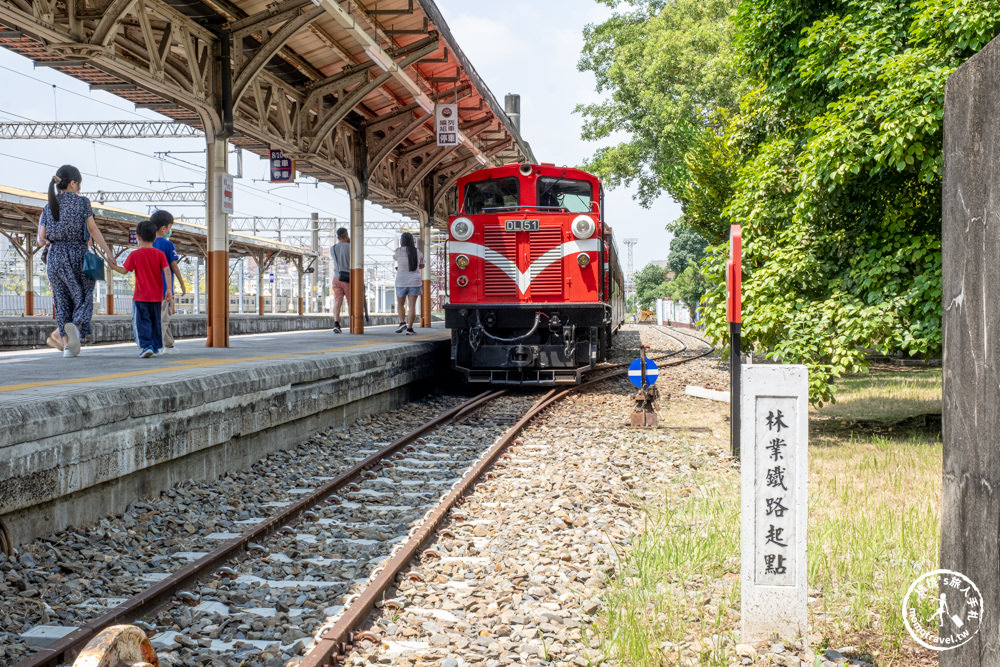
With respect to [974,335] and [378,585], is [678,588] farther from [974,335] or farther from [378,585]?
[974,335]

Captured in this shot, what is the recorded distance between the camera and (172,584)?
4.07 m

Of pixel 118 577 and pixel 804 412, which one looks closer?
pixel 804 412

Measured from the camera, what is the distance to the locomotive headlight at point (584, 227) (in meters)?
12.0

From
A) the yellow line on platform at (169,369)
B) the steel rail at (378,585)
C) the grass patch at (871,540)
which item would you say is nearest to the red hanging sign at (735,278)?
the grass patch at (871,540)

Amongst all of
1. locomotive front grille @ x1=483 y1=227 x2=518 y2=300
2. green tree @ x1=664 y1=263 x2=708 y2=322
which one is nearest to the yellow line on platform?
locomotive front grille @ x1=483 y1=227 x2=518 y2=300

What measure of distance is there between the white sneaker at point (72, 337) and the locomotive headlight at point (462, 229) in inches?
216

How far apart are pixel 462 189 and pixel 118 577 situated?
954cm

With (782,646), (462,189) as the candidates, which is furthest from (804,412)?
(462,189)

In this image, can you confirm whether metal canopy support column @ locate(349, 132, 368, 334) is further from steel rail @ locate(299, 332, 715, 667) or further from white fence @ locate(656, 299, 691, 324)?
white fence @ locate(656, 299, 691, 324)

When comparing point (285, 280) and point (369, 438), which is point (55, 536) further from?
point (285, 280)

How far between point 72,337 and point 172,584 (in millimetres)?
5467

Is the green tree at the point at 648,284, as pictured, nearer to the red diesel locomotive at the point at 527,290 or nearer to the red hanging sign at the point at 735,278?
the red diesel locomotive at the point at 527,290

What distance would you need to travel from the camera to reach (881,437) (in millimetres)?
8562

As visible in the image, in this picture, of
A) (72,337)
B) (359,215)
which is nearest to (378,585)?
(72,337)
